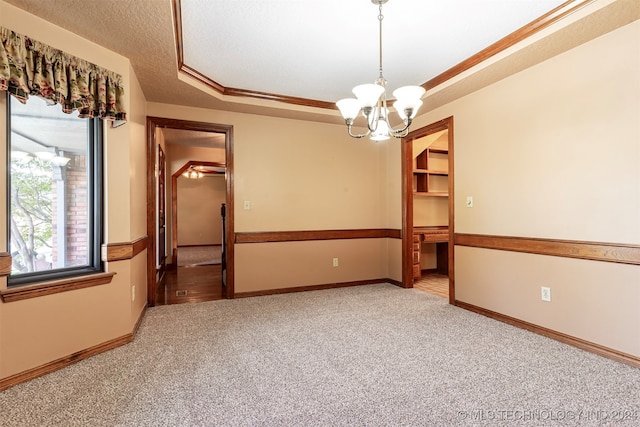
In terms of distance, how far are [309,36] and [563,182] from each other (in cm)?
235

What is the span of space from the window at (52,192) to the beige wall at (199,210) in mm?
8170

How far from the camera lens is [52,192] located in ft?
7.80

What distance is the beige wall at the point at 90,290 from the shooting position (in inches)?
79.4

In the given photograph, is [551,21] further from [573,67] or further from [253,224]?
[253,224]

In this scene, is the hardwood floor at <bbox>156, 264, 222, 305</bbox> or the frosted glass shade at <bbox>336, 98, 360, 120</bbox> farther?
the hardwood floor at <bbox>156, 264, 222, 305</bbox>

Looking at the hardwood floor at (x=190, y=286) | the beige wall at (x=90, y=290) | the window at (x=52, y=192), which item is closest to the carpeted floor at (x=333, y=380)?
the beige wall at (x=90, y=290)

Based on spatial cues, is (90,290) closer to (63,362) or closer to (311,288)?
(63,362)

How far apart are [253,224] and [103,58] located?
2317 millimetres

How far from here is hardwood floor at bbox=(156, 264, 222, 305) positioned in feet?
13.5

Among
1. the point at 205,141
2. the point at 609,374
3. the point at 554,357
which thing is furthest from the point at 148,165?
the point at 609,374

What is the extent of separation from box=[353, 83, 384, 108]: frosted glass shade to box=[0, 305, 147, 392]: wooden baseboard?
258cm

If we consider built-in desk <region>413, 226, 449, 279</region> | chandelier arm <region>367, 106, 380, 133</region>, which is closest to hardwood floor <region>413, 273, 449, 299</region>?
built-in desk <region>413, 226, 449, 279</region>

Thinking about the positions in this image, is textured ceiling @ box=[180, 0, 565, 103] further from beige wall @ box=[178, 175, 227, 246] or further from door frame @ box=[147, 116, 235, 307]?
beige wall @ box=[178, 175, 227, 246]

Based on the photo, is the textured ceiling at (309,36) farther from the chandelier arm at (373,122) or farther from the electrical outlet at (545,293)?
the electrical outlet at (545,293)
